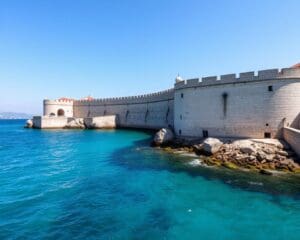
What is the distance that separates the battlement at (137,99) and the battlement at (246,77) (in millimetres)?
10858

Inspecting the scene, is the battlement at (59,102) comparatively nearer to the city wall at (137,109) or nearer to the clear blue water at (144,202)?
the city wall at (137,109)

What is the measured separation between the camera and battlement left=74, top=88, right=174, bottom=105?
3002 cm

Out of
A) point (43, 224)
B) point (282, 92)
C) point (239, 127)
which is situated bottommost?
point (43, 224)

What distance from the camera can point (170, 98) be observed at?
29109 mm

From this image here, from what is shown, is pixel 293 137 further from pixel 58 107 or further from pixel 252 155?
pixel 58 107

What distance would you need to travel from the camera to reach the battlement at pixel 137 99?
3002 cm

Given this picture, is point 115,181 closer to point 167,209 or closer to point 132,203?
point 132,203

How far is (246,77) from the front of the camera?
15.1m

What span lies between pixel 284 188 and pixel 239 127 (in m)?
7.05

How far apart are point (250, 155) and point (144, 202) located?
801 cm

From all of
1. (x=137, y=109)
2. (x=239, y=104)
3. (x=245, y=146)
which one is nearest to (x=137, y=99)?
(x=137, y=109)

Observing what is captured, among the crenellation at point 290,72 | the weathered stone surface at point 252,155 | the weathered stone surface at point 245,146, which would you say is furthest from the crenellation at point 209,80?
the weathered stone surface at point 245,146

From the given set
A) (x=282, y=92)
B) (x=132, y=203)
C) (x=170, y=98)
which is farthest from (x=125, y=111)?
(x=132, y=203)

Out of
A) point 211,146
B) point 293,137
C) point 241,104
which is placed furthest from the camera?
point 241,104
